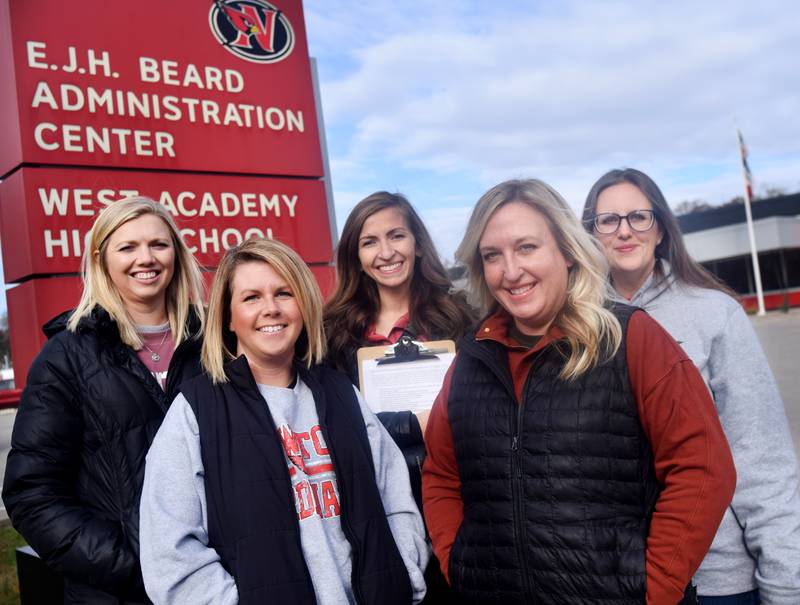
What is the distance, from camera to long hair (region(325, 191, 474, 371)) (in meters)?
2.98

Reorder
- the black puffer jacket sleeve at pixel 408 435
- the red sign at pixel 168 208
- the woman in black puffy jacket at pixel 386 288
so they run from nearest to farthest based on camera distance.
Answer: the black puffer jacket sleeve at pixel 408 435
the woman in black puffy jacket at pixel 386 288
the red sign at pixel 168 208

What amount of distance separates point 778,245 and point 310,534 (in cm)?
3406

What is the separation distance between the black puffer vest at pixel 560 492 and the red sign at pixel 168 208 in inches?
103

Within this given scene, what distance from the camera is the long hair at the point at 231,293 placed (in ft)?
7.26

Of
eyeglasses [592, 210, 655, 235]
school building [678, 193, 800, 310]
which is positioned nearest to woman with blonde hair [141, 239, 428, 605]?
eyeglasses [592, 210, 655, 235]

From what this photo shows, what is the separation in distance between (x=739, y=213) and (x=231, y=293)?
3718cm

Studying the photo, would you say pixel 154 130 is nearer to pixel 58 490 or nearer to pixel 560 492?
pixel 58 490

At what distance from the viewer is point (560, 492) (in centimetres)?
173

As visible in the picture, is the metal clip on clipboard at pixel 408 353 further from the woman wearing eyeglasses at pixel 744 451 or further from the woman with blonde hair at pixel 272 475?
the woman wearing eyeglasses at pixel 744 451

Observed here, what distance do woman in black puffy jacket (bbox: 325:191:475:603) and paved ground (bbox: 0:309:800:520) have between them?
16.6 feet

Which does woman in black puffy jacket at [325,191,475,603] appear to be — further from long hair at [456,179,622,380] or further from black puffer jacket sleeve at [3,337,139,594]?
black puffer jacket sleeve at [3,337,139,594]

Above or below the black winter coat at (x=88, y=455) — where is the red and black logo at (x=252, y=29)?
above

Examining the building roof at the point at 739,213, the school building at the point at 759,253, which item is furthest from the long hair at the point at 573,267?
the building roof at the point at 739,213

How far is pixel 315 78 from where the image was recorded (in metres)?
5.90
